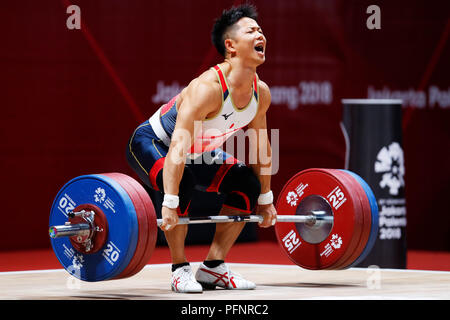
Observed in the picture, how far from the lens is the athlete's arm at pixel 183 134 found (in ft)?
13.0

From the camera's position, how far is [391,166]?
19.4ft

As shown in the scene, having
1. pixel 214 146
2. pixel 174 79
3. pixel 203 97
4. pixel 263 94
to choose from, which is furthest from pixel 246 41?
pixel 174 79

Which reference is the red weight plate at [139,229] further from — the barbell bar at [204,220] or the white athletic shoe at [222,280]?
the white athletic shoe at [222,280]

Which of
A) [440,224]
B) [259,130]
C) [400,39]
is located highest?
[400,39]

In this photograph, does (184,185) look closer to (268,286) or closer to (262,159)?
(262,159)

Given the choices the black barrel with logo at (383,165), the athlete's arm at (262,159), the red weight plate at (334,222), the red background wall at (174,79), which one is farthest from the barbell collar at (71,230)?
the red background wall at (174,79)

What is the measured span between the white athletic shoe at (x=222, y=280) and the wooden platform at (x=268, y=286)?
6 centimetres

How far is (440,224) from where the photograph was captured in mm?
7094

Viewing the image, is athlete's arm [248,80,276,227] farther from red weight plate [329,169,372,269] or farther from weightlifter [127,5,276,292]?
red weight plate [329,169,372,269]

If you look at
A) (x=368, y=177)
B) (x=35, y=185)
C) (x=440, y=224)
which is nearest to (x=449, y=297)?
(x=368, y=177)

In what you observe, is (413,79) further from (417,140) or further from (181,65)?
(181,65)

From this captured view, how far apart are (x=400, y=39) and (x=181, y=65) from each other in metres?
1.76

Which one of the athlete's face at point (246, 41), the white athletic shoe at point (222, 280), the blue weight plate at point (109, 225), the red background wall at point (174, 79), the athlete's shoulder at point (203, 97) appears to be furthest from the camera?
the red background wall at point (174, 79)

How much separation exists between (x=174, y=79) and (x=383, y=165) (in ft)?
6.66
